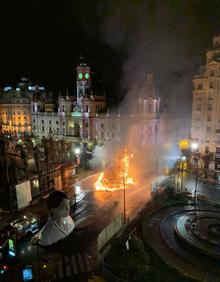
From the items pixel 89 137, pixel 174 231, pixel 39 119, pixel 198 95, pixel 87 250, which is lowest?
pixel 87 250

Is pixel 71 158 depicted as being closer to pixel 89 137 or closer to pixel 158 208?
pixel 89 137

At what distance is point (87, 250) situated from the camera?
19656mm

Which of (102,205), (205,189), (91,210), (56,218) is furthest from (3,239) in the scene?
(205,189)

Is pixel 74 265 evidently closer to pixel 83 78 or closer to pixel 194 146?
pixel 194 146

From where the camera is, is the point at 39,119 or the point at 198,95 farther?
the point at 39,119

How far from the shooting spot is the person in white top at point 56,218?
24.9 feet

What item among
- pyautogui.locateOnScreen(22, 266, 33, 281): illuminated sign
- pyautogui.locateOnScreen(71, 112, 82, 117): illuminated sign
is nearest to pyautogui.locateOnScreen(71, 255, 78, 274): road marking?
pyautogui.locateOnScreen(22, 266, 33, 281): illuminated sign

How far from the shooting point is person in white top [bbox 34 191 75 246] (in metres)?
7.60

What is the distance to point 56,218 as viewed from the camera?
7.81m

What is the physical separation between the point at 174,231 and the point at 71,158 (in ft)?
100

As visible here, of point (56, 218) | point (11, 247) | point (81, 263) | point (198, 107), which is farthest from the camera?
point (198, 107)

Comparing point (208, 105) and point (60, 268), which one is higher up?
point (208, 105)

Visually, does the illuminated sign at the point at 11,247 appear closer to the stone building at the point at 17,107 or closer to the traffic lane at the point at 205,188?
the traffic lane at the point at 205,188

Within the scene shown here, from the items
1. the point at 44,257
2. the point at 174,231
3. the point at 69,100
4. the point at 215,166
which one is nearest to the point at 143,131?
the point at 215,166
